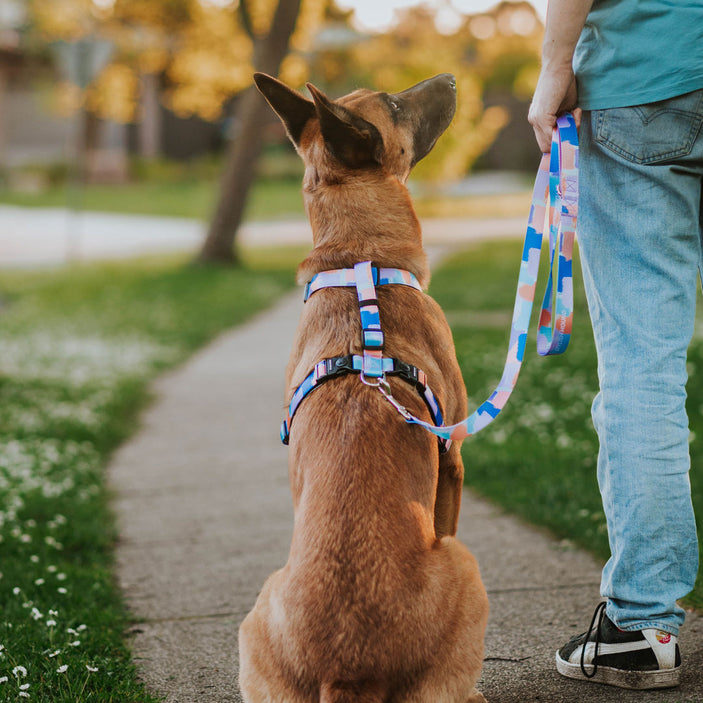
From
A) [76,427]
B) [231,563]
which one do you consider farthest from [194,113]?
[231,563]

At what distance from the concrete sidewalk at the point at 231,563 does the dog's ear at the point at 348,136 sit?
1733 mm

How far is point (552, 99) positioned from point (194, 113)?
3957 centimetres

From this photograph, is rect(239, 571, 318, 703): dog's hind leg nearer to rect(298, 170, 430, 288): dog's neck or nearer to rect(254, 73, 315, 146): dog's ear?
rect(298, 170, 430, 288): dog's neck

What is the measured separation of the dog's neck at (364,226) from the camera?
10.0 feet

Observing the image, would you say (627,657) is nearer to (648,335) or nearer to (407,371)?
(648,335)

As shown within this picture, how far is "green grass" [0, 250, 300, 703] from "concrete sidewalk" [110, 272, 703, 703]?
160mm

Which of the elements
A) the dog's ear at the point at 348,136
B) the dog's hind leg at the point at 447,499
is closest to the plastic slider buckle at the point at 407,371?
the dog's hind leg at the point at 447,499

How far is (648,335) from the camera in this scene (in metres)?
2.75

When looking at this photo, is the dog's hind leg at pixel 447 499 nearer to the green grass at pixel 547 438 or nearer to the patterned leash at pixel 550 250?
the patterned leash at pixel 550 250

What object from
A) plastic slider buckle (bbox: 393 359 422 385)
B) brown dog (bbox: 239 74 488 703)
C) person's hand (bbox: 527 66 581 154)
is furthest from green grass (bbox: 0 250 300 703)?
person's hand (bbox: 527 66 581 154)

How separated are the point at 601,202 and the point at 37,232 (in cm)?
2163

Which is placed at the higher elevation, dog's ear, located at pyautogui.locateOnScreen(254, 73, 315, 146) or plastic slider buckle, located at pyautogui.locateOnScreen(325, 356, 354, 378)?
dog's ear, located at pyautogui.locateOnScreen(254, 73, 315, 146)

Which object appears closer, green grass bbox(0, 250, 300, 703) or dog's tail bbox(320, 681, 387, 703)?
dog's tail bbox(320, 681, 387, 703)

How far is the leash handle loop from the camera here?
2.72 meters
